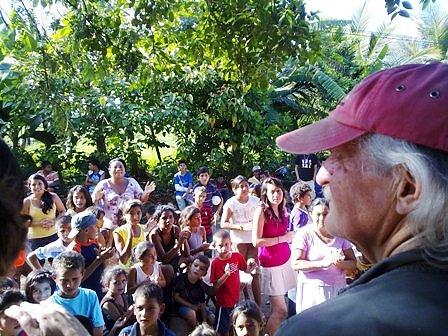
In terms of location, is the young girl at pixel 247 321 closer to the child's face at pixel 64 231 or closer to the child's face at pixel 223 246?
the child's face at pixel 223 246

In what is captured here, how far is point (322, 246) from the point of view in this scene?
389cm

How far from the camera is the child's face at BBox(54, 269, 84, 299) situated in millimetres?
3445

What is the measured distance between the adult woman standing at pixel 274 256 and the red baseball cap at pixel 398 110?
140 inches

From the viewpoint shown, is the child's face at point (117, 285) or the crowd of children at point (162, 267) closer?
the crowd of children at point (162, 267)

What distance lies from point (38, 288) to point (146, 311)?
82cm

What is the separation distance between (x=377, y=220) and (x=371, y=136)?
0.17m

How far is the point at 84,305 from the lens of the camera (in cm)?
346

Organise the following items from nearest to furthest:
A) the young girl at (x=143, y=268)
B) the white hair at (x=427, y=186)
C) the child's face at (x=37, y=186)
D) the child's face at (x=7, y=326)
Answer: the white hair at (x=427, y=186) → the child's face at (x=7, y=326) → the young girl at (x=143, y=268) → the child's face at (x=37, y=186)

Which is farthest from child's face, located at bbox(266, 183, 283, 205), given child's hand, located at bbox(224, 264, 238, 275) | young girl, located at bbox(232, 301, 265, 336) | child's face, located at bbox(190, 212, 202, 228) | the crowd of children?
young girl, located at bbox(232, 301, 265, 336)

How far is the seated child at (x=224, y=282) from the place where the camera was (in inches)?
175

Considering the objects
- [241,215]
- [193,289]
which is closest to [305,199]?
[241,215]

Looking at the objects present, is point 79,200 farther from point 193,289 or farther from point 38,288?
point 38,288

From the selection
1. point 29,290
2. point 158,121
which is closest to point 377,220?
point 29,290

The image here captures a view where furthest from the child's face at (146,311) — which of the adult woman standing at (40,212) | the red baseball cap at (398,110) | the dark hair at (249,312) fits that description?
the red baseball cap at (398,110)
